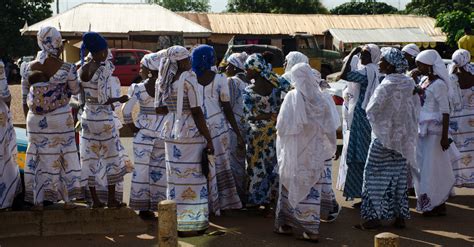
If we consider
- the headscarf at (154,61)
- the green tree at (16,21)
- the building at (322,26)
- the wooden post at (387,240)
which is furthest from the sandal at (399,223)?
the green tree at (16,21)

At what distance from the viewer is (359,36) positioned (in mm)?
36656

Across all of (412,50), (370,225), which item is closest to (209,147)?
(370,225)

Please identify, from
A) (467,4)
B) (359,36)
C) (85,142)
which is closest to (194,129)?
(85,142)

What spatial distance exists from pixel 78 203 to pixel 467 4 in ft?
126

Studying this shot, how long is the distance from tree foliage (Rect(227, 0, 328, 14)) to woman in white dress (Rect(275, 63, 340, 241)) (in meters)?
48.9

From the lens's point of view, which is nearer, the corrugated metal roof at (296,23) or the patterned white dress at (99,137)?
the patterned white dress at (99,137)

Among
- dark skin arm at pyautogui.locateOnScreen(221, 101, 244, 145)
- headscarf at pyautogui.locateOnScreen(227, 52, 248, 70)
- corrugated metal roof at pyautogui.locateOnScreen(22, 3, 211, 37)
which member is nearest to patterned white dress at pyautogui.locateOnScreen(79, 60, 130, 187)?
dark skin arm at pyautogui.locateOnScreen(221, 101, 244, 145)

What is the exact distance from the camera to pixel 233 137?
827cm

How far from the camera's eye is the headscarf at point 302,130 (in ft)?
21.8

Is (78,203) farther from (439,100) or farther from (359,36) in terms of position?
(359,36)

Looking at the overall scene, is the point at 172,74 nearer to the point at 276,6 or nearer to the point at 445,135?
the point at 445,135

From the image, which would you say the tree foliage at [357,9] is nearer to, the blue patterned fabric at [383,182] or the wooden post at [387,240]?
the blue patterned fabric at [383,182]

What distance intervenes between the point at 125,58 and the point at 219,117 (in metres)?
20.7

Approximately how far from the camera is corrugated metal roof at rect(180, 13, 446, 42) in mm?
41422
